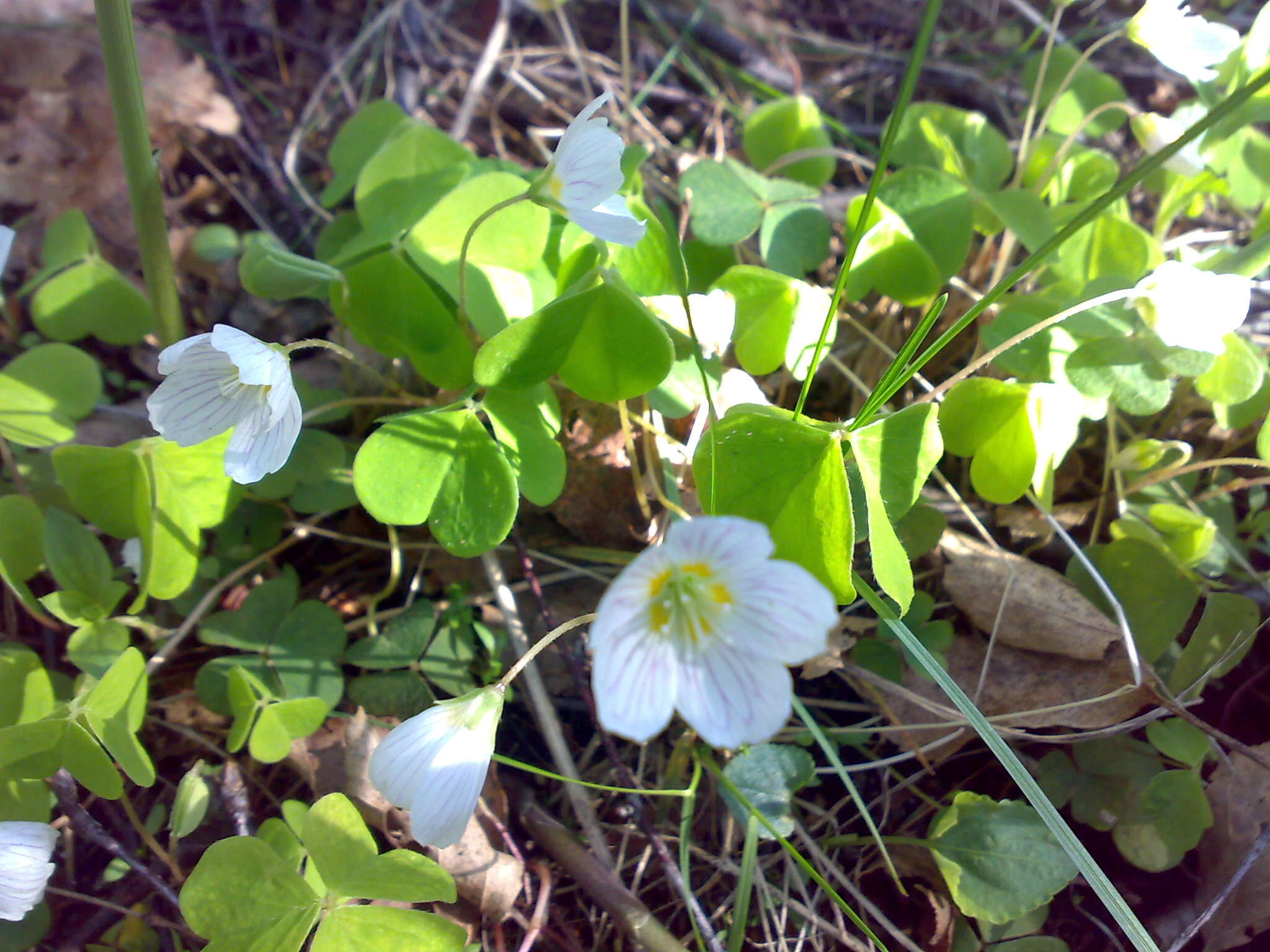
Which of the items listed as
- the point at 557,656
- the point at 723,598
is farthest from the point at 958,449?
the point at 557,656

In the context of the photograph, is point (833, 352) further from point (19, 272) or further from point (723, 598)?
point (19, 272)

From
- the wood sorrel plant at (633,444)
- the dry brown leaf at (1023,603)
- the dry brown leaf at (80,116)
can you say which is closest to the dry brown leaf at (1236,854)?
the wood sorrel plant at (633,444)

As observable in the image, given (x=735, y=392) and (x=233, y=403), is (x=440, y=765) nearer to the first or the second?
(x=233, y=403)

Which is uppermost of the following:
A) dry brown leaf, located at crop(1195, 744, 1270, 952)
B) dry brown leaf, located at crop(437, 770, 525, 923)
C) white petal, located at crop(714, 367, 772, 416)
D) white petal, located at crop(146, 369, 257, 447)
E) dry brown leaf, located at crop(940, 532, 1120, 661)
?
white petal, located at crop(146, 369, 257, 447)

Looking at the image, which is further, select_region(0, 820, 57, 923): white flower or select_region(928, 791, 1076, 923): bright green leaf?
select_region(928, 791, 1076, 923): bright green leaf

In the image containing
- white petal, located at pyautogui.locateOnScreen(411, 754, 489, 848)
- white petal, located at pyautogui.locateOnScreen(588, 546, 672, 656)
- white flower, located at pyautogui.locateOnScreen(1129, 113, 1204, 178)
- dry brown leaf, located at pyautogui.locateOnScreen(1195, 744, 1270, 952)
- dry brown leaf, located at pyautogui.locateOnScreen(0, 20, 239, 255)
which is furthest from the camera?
dry brown leaf, located at pyautogui.locateOnScreen(0, 20, 239, 255)

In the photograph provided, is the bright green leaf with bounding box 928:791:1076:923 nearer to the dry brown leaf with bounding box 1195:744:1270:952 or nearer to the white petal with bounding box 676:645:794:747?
the dry brown leaf with bounding box 1195:744:1270:952

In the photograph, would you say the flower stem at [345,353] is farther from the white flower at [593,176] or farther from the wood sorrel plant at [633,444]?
the white flower at [593,176]

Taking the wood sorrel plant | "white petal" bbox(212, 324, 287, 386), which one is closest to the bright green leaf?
the wood sorrel plant
